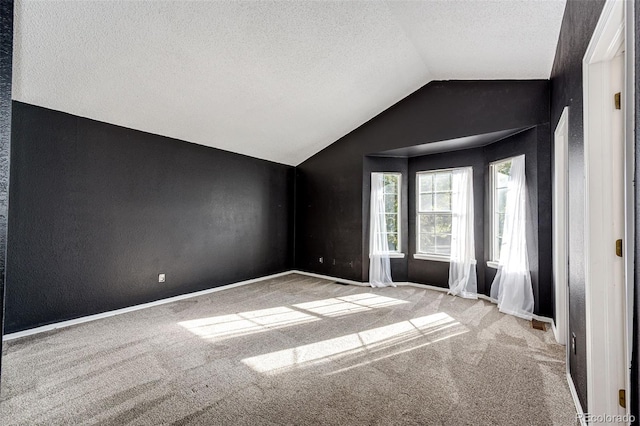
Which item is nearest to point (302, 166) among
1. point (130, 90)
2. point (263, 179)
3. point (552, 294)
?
point (263, 179)

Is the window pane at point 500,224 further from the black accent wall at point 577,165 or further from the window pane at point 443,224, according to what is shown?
the black accent wall at point 577,165

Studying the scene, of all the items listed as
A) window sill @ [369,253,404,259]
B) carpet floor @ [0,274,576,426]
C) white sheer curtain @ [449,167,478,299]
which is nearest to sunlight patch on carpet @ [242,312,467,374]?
carpet floor @ [0,274,576,426]

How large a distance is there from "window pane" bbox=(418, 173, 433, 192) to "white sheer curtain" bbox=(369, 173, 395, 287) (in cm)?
66

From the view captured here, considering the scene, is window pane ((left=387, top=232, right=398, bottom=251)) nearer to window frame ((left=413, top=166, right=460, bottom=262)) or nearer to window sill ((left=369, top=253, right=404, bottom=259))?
window sill ((left=369, top=253, right=404, bottom=259))

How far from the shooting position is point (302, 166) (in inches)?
245

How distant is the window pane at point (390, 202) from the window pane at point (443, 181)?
71 centimetres

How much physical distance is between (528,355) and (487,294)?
1.79 m

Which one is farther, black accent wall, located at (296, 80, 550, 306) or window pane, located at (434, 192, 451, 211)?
window pane, located at (434, 192, 451, 211)

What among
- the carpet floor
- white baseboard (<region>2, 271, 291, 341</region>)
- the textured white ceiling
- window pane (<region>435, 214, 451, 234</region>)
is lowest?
the carpet floor

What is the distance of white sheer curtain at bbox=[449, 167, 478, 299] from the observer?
430cm

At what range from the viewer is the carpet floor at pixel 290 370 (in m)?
1.82

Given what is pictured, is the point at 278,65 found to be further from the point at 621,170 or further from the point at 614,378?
the point at 614,378

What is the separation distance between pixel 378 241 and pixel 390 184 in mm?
1037

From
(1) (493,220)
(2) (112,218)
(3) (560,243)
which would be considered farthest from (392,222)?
(2) (112,218)
